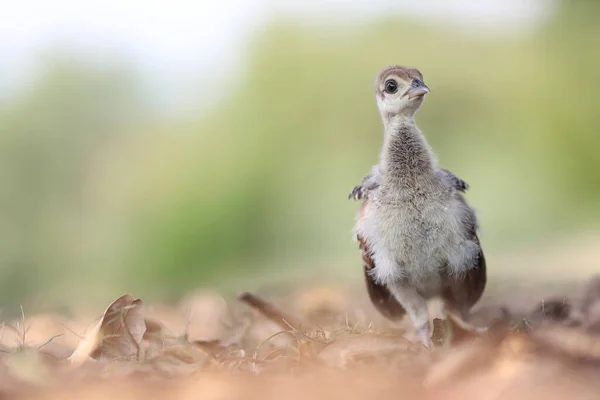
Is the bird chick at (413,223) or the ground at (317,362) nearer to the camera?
the ground at (317,362)

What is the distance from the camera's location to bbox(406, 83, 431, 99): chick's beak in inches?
90.7

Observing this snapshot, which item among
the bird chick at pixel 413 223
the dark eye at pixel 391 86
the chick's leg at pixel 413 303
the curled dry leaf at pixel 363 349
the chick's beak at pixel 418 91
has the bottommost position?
the curled dry leaf at pixel 363 349

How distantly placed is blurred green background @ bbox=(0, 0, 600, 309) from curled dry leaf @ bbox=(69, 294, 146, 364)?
4793mm

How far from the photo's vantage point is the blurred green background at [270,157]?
6.83 meters

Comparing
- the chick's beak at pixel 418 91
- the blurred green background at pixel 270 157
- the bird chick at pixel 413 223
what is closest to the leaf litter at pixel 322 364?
the bird chick at pixel 413 223

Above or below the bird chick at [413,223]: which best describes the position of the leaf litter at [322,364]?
below

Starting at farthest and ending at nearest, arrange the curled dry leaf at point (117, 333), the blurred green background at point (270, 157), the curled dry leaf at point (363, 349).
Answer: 1. the blurred green background at point (270, 157)
2. the curled dry leaf at point (117, 333)
3. the curled dry leaf at point (363, 349)

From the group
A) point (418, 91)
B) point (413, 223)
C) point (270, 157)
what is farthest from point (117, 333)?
point (270, 157)

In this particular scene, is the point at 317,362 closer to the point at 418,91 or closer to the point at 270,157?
the point at 418,91

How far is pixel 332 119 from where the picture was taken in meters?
7.54

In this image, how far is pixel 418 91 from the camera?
232 centimetres

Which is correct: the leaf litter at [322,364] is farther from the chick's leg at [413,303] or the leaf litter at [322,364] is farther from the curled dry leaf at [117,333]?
the chick's leg at [413,303]

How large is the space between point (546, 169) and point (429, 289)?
5.02 m

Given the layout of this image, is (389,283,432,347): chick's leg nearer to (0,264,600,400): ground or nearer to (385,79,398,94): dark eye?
(0,264,600,400): ground
